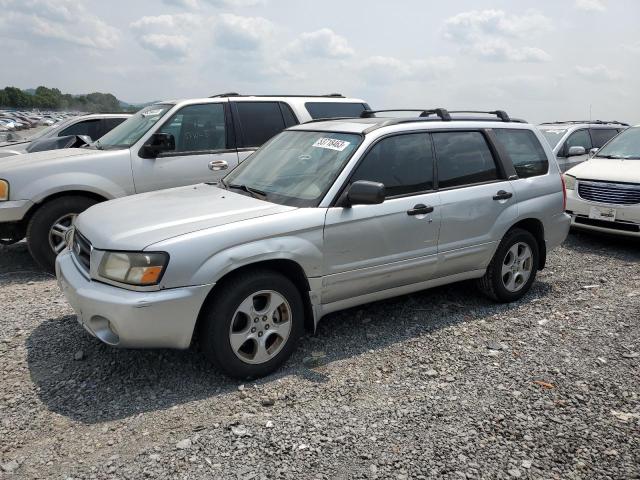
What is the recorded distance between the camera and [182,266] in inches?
131

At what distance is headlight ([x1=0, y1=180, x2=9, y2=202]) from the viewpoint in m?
5.67

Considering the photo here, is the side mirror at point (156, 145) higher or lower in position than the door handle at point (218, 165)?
higher

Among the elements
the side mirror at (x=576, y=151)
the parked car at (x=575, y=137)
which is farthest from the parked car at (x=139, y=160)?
the parked car at (x=575, y=137)

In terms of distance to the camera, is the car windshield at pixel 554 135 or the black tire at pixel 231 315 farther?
the car windshield at pixel 554 135

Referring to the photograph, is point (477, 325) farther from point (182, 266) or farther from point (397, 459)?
point (182, 266)

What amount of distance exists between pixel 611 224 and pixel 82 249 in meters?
6.71

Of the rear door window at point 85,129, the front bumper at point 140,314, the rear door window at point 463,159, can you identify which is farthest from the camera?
the rear door window at point 85,129

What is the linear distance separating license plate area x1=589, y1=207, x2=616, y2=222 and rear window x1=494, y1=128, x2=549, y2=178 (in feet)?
8.42

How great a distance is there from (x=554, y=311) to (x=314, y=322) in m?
2.52

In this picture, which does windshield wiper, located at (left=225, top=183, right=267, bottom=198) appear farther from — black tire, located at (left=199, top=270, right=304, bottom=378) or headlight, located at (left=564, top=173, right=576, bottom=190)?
headlight, located at (left=564, top=173, right=576, bottom=190)

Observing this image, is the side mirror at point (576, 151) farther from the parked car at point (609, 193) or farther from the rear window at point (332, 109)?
the rear window at point (332, 109)

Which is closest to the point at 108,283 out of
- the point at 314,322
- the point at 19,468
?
the point at 19,468

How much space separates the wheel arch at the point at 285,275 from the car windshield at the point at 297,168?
0.45 metres

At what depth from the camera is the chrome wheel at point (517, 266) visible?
5180 mm
